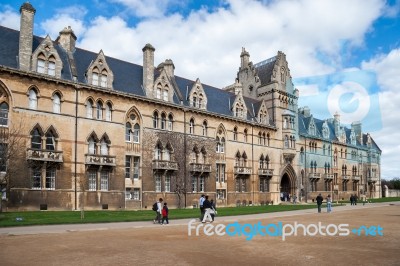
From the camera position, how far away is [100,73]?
129ft

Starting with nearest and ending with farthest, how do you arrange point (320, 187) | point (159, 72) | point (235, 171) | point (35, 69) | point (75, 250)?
1. point (75, 250)
2. point (35, 69)
3. point (159, 72)
4. point (235, 171)
5. point (320, 187)

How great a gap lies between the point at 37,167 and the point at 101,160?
19.4 ft

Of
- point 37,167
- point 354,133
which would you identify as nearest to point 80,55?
point 37,167

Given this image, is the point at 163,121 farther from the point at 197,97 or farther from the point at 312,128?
the point at 312,128

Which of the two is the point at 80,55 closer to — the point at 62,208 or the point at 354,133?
the point at 62,208

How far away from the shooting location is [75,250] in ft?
48.1

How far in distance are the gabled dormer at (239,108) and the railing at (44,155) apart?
26.3m

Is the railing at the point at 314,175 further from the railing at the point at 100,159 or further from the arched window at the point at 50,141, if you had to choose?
the arched window at the point at 50,141

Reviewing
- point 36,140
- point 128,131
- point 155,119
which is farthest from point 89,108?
point 155,119

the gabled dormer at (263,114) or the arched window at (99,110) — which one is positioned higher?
the gabled dormer at (263,114)

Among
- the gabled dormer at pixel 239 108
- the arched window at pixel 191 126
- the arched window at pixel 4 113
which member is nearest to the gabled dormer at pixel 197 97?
the arched window at pixel 191 126

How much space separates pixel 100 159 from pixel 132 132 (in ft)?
17.2

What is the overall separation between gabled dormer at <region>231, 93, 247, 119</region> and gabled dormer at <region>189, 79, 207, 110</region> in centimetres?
605

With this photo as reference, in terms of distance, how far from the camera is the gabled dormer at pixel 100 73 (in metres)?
38.6
